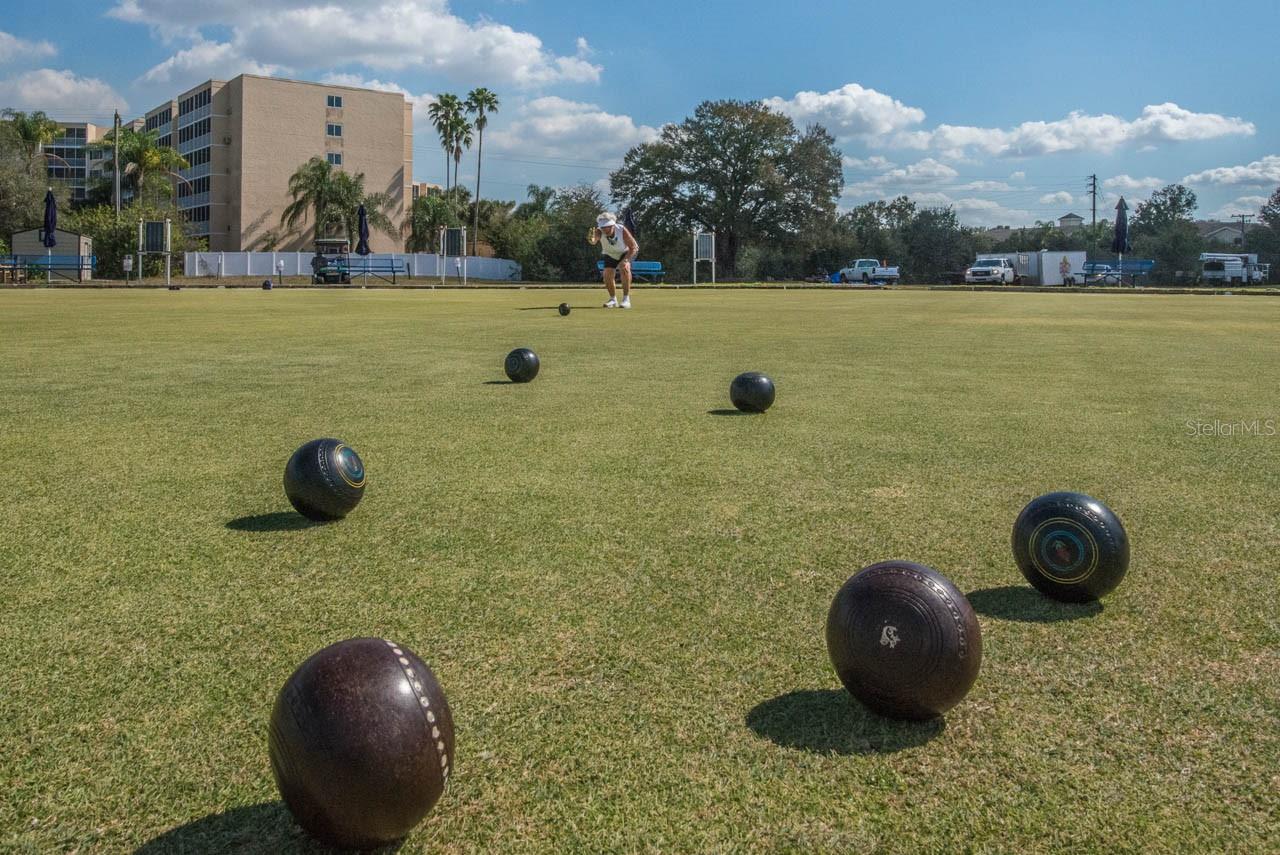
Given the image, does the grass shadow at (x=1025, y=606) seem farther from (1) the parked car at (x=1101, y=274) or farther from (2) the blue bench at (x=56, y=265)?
(1) the parked car at (x=1101, y=274)

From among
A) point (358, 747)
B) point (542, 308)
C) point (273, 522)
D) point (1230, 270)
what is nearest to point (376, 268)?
point (542, 308)

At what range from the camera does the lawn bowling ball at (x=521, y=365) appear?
11.2 meters

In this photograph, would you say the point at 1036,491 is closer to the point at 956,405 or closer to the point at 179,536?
the point at 956,405

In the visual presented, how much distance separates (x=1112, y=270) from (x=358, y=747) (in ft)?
250

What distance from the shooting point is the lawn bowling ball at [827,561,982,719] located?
3.00m

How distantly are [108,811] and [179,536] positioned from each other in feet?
8.95

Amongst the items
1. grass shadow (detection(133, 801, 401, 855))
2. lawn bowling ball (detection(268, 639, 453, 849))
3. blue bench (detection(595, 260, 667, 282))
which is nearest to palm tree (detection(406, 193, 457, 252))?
blue bench (detection(595, 260, 667, 282))

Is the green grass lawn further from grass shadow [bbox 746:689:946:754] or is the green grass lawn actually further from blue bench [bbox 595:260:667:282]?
blue bench [bbox 595:260:667:282]

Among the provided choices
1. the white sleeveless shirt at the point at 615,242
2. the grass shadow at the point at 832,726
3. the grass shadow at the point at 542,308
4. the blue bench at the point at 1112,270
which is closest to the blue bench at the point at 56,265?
the grass shadow at the point at 542,308

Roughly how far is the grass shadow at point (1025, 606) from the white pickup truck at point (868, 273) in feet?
224

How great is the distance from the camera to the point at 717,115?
278 ft

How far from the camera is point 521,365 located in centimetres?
1116

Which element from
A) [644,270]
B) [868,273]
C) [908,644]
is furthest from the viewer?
[868,273]

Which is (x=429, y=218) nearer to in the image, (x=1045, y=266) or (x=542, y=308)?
(x=1045, y=266)
